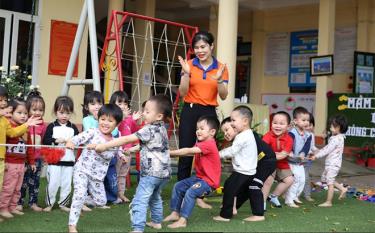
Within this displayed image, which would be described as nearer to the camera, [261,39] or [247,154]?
[247,154]

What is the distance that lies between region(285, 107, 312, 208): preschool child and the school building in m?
2.47

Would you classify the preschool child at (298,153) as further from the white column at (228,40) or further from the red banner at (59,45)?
the red banner at (59,45)

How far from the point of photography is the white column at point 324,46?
12.0 m

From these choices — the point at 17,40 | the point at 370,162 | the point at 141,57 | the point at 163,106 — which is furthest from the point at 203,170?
the point at 141,57

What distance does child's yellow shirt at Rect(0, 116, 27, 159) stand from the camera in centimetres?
463

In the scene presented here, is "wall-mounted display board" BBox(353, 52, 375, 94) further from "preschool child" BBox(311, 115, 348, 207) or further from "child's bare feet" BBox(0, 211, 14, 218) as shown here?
"child's bare feet" BBox(0, 211, 14, 218)

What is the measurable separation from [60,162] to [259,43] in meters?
10.3

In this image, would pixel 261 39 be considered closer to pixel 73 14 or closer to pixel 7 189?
pixel 73 14

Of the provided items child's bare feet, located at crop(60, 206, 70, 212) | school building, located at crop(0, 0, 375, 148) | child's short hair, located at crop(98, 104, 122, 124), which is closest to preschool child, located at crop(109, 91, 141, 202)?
child's bare feet, located at crop(60, 206, 70, 212)

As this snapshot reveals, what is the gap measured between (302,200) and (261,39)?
28.0 ft

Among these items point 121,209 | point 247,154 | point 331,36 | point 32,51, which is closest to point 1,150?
point 121,209

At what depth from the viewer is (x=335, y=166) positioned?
6.67 meters

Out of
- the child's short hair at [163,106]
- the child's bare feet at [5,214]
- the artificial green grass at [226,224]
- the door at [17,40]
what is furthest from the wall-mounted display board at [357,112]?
the child's bare feet at [5,214]

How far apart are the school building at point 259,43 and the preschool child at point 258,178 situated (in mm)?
3495
